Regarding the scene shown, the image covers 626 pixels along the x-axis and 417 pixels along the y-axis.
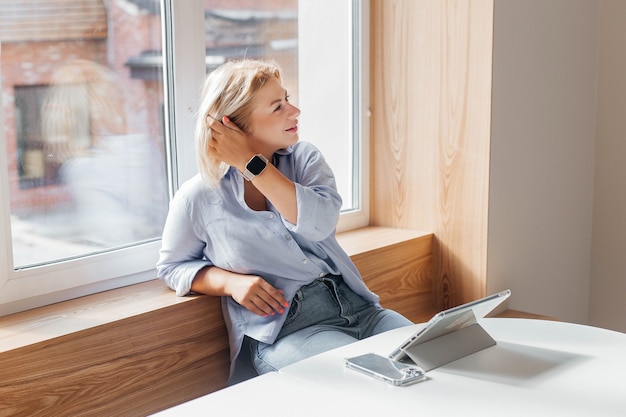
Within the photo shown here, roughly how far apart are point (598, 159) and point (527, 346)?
2006mm

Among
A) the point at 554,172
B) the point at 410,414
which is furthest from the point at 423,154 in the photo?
the point at 410,414

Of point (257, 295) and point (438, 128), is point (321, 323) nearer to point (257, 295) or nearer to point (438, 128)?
point (257, 295)

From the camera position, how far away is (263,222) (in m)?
1.96

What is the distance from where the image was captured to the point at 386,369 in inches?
51.9

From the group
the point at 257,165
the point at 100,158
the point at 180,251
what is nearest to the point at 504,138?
the point at 257,165

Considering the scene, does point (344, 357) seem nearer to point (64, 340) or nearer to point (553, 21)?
point (64, 340)

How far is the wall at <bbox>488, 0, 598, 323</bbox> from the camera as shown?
267 cm

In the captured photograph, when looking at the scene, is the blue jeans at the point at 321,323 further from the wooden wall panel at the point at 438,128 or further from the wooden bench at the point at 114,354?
the wooden wall panel at the point at 438,128

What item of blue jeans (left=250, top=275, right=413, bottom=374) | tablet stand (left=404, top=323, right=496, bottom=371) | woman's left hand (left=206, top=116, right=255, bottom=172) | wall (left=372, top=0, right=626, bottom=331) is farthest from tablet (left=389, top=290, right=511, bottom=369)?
wall (left=372, top=0, right=626, bottom=331)

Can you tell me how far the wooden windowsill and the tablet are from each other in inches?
27.8

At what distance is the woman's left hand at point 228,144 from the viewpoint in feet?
6.21

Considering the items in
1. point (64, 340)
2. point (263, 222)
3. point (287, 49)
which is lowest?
point (64, 340)

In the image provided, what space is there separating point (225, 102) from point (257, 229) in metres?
0.32

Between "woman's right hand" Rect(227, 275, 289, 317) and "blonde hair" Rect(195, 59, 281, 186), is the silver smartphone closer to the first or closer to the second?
"woman's right hand" Rect(227, 275, 289, 317)
